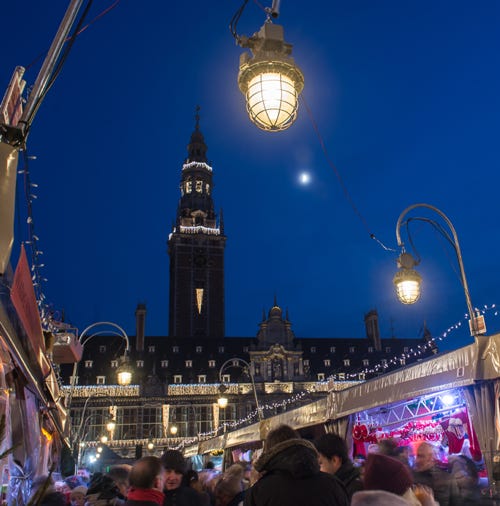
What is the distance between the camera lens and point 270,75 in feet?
13.9

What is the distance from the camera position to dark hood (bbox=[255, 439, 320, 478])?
3.33 m

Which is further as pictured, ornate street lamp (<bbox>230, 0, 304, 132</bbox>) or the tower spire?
the tower spire

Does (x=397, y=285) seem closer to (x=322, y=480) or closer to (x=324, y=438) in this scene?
(x=324, y=438)

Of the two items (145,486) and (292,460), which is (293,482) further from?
(145,486)

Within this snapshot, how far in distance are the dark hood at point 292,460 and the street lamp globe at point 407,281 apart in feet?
23.0

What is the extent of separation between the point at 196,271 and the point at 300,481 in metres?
69.1

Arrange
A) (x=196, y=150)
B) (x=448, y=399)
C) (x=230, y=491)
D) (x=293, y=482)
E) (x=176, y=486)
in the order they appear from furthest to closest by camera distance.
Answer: (x=196, y=150), (x=448, y=399), (x=230, y=491), (x=176, y=486), (x=293, y=482)

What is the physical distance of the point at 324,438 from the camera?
15.9 ft

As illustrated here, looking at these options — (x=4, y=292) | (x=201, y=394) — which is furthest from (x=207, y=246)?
(x=4, y=292)

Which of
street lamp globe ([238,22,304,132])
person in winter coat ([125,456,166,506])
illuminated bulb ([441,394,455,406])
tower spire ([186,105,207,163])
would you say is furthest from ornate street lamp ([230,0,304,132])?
tower spire ([186,105,207,163])

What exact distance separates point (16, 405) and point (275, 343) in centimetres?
5265

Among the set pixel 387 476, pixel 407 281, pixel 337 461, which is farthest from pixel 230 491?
pixel 407 281

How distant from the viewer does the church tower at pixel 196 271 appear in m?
69.4

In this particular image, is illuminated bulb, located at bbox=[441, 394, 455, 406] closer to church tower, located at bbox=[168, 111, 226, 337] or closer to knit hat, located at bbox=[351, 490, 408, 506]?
knit hat, located at bbox=[351, 490, 408, 506]
